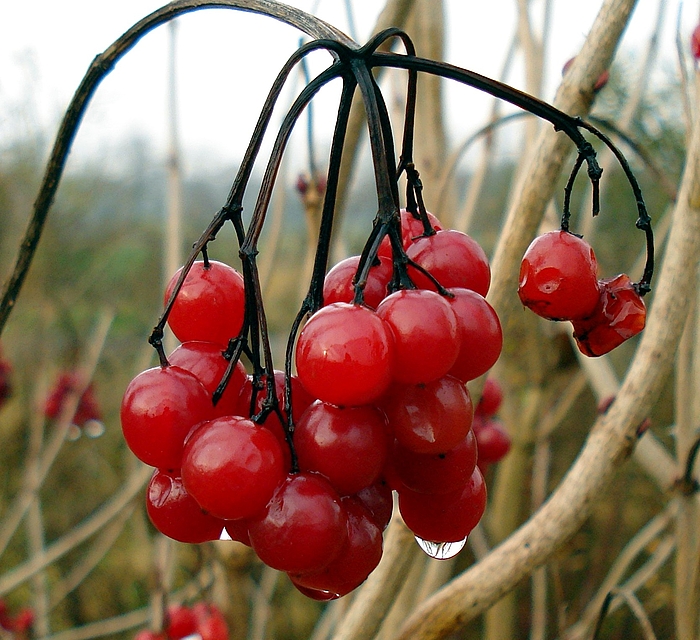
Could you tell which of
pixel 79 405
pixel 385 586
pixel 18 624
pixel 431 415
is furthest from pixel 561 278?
pixel 18 624

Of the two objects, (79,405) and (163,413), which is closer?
(163,413)

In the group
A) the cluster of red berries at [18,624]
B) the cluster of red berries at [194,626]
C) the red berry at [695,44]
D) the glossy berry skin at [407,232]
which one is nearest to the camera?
the glossy berry skin at [407,232]

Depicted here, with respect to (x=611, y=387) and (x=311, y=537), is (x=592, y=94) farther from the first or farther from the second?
(x=611, y=387)

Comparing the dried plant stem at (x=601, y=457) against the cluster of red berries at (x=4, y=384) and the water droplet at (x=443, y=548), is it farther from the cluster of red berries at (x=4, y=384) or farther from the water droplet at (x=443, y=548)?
the cluster of red berries at (x=4, y=384)

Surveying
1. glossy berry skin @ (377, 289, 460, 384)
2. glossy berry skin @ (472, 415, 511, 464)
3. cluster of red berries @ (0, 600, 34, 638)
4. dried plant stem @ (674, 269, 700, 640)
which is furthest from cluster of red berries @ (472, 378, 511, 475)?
cluster of red berries @ (0, 600, 34, 638)

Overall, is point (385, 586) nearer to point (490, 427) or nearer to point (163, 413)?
point (163, 413)

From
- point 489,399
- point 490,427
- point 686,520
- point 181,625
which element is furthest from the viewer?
point 181,625

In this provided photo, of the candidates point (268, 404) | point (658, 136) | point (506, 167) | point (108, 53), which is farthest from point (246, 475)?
point (506, 167)

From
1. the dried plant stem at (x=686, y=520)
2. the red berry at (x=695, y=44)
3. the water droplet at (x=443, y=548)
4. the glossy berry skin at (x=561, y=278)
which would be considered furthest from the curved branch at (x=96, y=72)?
Result: the red berry at (x=695, y=44)
